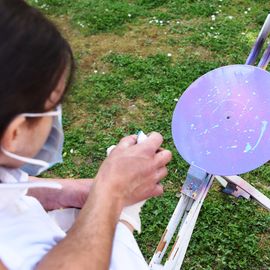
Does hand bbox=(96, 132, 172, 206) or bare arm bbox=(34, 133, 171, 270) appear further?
hand bbox=(96, 132, 172, 206)

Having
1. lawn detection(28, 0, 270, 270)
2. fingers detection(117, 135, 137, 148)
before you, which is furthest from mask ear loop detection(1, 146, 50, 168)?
lawn detection(28, 0, 270, 270)

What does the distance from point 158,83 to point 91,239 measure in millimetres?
2076

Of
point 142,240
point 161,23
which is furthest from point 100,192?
point 161,23

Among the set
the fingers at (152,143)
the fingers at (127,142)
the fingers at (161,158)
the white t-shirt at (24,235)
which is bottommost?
the white t-shirt at (24,235)

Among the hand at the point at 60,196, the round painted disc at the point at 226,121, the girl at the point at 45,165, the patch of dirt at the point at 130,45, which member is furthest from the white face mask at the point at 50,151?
the patch of dirt at the point at 130,45

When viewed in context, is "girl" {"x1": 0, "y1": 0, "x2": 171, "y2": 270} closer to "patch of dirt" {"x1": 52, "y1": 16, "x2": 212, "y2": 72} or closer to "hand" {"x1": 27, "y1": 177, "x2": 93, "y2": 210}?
"hand" {"x1": 27, "y1": 177, "x2": 93, "y2": 210}

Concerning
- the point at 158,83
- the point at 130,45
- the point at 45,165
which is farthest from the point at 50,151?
the point at 130,45

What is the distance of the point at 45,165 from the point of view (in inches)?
46.3

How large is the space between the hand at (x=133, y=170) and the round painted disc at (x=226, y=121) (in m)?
0.26

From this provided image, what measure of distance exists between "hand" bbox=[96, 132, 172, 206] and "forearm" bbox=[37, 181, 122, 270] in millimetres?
29

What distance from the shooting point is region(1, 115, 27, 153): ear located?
97 cm

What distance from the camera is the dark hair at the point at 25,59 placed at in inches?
35.8

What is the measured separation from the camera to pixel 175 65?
3.23 metres

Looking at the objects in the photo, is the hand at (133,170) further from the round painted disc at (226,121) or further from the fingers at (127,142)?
the round painted disc at (226,121)
